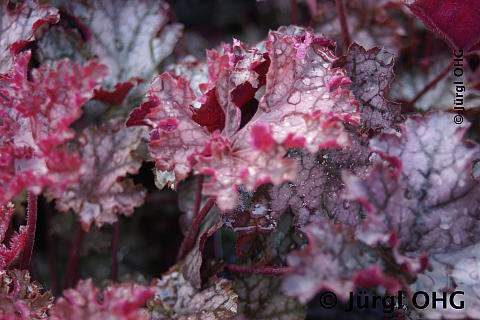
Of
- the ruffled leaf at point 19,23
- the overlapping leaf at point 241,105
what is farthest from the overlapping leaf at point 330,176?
the ruffled leaf at point 19,23

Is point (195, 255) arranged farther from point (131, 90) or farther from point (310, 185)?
point (131, 90)

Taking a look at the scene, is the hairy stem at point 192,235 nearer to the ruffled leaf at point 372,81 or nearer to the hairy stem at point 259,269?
the hairy stem at point 259,269

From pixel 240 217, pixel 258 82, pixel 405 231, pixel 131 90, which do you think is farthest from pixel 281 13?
pixel 405 231

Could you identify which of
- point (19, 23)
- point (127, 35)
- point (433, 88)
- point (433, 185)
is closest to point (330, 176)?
point (433, 185)

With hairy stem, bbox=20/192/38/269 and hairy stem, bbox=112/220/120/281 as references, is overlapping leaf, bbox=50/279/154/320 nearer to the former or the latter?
hairy stem, bbox=20/192/38/269

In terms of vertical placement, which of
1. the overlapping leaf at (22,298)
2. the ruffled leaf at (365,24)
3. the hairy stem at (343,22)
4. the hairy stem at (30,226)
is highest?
the ruffled leaf at (365,24)

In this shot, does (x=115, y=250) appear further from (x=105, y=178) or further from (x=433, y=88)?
(x=433, y=88)

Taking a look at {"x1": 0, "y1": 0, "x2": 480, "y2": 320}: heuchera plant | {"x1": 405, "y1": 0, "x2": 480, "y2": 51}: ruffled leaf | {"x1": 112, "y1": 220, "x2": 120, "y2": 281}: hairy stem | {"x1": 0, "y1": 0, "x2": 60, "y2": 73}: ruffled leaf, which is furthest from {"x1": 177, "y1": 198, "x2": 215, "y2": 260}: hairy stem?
{"x1": 405, "y1": 0, "x2": 480, "y2": 51}: ruffled leaf
